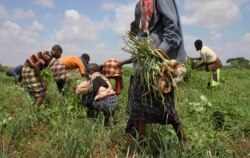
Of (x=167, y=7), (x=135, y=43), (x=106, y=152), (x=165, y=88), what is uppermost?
(x=167, y=7)

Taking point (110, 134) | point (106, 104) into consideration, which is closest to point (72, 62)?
point (106, 104)

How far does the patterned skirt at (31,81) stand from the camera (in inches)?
278

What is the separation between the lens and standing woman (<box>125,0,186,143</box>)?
3.98 metres

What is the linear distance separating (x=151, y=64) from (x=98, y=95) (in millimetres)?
1948

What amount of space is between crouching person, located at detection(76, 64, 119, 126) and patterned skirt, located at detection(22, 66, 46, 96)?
149 centimetres

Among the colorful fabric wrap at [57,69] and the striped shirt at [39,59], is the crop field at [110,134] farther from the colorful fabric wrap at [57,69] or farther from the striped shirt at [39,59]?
the colorful fabric wrap at [57,69]

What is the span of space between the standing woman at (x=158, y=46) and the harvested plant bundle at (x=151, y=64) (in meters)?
0.10

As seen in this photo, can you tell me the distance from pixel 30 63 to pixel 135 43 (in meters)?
3.53

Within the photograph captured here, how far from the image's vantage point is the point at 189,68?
11547 mm

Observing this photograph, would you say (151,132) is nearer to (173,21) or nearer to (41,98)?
(173,21)

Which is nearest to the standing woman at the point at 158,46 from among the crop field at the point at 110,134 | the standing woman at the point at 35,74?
the crop field at the point at 110,134

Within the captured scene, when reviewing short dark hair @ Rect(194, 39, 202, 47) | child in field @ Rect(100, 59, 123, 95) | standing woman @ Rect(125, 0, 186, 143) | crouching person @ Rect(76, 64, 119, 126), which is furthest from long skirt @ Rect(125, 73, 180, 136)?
short dark hair @ Rect(194, 39, 202, 47)

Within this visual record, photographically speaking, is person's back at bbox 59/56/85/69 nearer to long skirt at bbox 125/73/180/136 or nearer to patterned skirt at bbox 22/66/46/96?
patterned skirt at bbox 22/66/46/96

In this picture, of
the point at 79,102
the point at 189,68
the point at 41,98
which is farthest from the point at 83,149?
the point at 189,68
